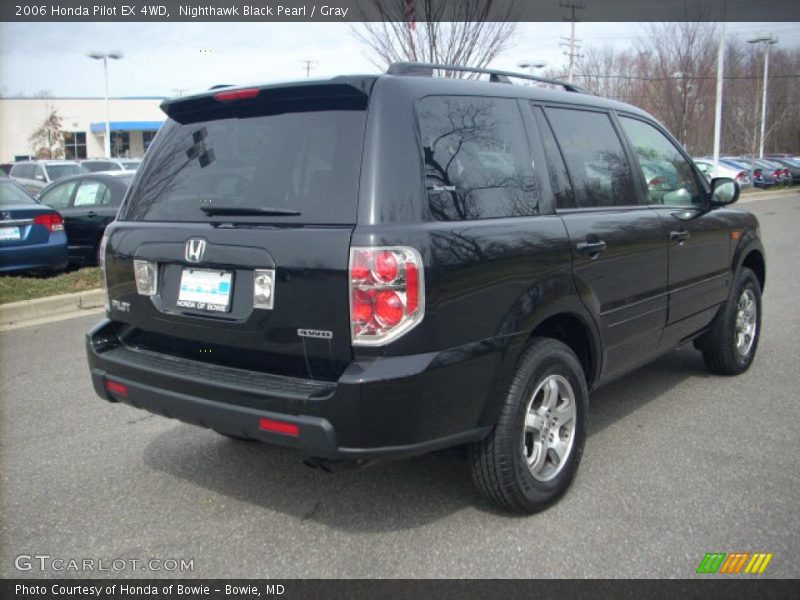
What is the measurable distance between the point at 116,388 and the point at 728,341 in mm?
4196

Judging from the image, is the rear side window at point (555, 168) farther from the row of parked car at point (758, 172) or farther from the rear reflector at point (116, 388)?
the row of parked car at point (758, 172)

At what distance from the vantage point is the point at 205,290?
120 inches

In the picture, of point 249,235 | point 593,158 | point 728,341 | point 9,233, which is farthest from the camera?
point 9,233

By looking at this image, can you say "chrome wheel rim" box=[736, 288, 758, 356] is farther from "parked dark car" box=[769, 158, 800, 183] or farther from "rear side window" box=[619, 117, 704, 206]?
"parked dark car" box=[769, 158, 800, 183]

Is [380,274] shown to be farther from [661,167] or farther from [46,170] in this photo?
[46,170]

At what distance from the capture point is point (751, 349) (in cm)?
563

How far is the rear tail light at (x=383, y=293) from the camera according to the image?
2.66 meters

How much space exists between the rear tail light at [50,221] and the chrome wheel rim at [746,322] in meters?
7.73

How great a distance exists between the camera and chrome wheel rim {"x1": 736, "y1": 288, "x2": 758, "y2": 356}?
5.50 m

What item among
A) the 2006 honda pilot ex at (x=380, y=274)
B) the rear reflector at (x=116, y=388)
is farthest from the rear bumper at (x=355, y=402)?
the rear reflector at (x=116, y=388)

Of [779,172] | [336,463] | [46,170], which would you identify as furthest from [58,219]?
[779,172]

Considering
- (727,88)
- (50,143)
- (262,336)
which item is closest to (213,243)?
(262,336)

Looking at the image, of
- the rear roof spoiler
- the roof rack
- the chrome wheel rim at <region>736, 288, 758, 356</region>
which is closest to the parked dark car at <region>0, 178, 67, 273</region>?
the rear roof spoiler

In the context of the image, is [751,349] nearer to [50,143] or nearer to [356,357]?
[356,357]
